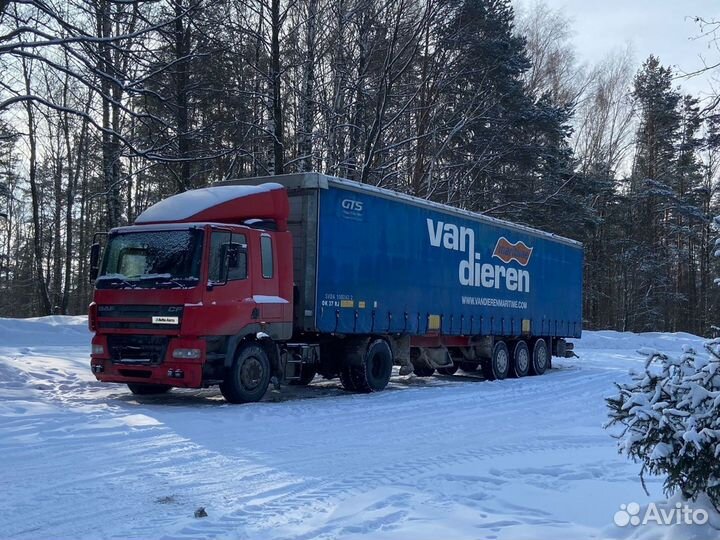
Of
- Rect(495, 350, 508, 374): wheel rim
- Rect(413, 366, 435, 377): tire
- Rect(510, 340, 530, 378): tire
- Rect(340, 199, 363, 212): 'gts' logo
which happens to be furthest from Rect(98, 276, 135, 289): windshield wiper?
Rect(510, 340, 530, 378): tire

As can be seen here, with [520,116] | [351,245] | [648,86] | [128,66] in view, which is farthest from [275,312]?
[648,86]

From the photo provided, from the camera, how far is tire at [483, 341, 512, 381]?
1802cm

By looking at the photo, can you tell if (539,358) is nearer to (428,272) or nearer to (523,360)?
(523,360)

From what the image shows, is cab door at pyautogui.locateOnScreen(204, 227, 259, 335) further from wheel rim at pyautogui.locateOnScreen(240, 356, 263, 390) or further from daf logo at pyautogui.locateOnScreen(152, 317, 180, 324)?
wheel rim at pyautogui.locateOnScreen(240, 356, 263, 390)

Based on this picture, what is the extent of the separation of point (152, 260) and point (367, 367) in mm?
4637

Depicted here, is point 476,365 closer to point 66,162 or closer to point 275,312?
point 275,312

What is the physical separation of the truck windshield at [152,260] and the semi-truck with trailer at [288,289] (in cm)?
2

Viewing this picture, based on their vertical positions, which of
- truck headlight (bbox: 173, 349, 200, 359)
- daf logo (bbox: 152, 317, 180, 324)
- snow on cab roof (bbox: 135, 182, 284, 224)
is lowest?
truck headlight (bbox: 173, 349, 200, 359)

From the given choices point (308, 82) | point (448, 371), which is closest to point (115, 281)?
point (448, 371)

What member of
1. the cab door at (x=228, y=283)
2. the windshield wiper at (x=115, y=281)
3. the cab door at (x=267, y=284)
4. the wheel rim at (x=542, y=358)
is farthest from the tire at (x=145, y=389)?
the wheel rim at (x=542, y=358)

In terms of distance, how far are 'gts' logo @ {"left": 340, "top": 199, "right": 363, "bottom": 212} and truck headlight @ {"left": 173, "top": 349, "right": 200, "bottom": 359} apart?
4078mm

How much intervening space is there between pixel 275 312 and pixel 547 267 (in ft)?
36.1

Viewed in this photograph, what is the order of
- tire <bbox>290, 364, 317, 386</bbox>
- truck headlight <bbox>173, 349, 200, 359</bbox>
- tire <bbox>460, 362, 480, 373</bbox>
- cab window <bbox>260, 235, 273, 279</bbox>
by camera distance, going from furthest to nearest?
tire <bbox>460, 362, 480, 373</bbox>
tire <bbox>290, 364, 317, 386</bbox>
cab window <bbox>260, 235, 273, 279</bbox>
truck headlight <bbox>173, 349, 200, 359</bbox>

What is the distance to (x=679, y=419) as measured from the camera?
15.3ft
